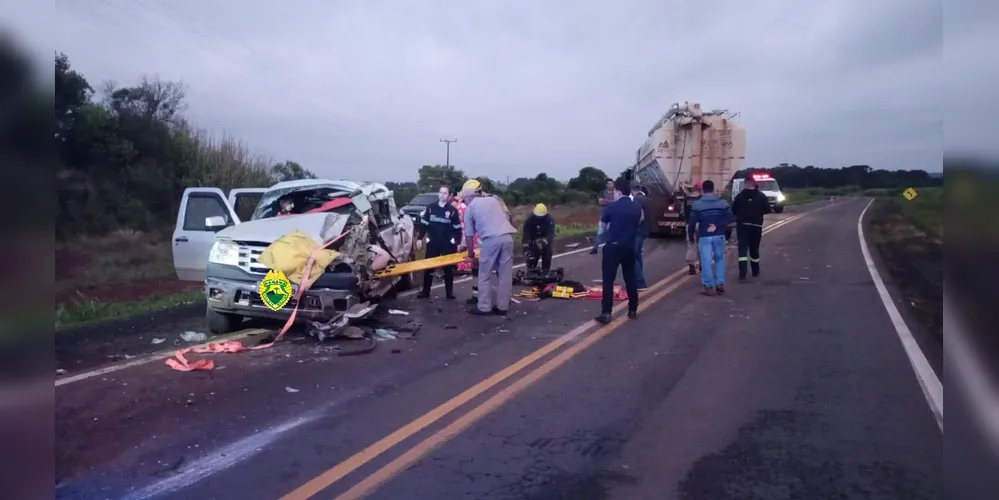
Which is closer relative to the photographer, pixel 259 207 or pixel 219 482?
pixel 219 482

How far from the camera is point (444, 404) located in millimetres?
6512

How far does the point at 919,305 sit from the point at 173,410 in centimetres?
1094

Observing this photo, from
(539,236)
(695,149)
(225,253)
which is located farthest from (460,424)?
(695,149)

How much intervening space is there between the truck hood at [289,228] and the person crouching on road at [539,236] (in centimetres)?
532

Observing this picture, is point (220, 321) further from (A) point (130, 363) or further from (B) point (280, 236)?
(A) point (130, 363)

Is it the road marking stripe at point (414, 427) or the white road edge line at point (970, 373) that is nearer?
the white road edge line at point (970, 373)

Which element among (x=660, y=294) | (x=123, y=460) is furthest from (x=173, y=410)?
(x=660, y=294)

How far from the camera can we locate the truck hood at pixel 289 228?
30.4 feet

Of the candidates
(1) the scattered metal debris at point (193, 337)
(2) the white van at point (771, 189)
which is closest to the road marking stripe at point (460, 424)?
(1) the scattered metal debris at point (193, 337)

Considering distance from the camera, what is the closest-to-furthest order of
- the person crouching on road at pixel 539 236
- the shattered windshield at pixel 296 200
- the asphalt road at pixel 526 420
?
1. the asphalt road at pixel 526 420
2. the shattered windshield at pixel 296 200
3. the person crouching on road at pixel 539 236

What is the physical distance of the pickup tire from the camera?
9.55 meters

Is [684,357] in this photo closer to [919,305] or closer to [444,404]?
[444,404]

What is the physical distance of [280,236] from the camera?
9195 mm

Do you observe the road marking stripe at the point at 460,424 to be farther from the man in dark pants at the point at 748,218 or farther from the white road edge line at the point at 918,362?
the man in dark pants at the point at 748,218
